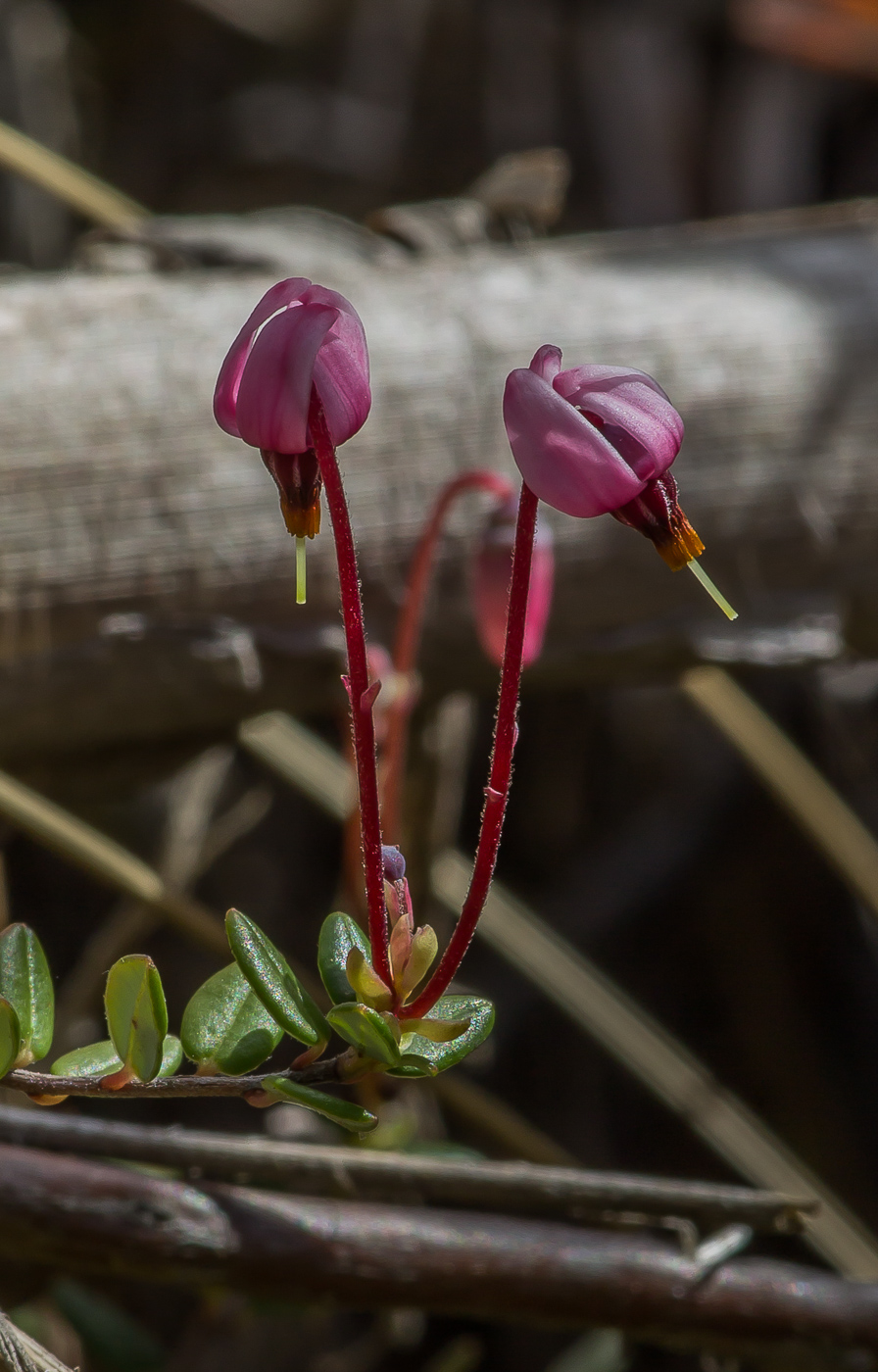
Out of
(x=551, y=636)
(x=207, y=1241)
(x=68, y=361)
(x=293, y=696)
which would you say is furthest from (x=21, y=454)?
(x=207, y=1241)

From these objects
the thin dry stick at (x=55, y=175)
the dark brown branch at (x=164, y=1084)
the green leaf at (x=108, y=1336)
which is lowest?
the green leaf at (x=108, y=1336)

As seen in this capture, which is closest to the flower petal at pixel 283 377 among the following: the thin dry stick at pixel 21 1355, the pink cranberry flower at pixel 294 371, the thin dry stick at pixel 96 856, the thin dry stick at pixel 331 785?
the pink cranberry flower at pixel 294 371

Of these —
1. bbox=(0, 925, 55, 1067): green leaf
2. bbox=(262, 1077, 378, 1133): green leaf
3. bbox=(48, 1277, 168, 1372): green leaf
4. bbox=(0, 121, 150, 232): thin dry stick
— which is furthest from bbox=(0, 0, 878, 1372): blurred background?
bbox=(262, 1077, 378, 1133): green leaf

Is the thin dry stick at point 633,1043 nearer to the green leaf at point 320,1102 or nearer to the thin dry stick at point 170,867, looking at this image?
the thin dry stick at point 170,867

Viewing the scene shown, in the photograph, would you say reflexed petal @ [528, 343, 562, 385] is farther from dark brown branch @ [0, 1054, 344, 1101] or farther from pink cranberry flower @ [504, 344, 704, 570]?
dark brown branch @ [0, 1054, 344, 1101]

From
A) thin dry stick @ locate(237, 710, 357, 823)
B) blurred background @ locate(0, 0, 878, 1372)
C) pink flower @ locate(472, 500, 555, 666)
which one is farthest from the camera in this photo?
thin dry stick @ locate(237, 710, 357, 823)

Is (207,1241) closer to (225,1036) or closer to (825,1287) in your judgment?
(225,1036)

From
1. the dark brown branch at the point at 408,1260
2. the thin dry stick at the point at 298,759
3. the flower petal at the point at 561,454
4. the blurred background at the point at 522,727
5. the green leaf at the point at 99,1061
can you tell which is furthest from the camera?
the thin dry stick at the point at 298,759
